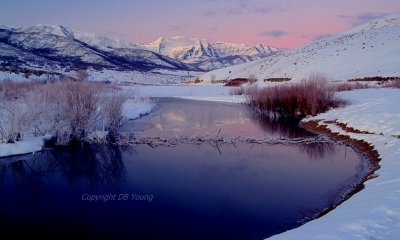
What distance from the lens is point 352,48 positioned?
263 ft

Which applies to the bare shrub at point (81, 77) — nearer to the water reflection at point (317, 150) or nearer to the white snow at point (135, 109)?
the white snow at point (135, 109)

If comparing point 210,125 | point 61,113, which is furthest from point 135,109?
point 61,113

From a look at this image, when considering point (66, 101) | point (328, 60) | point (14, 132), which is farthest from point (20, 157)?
point (328, 60)

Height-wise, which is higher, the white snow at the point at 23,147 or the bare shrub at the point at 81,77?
the bare shrub at the point at 81,77

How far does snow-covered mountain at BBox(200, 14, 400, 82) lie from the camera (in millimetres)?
62906

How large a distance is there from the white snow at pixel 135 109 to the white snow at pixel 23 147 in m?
10.5

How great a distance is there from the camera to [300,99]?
32.0 m

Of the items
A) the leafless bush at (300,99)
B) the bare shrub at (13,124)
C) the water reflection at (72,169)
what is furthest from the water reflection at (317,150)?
the bare shrub at (13,124)

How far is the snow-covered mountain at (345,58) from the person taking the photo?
2477 inches

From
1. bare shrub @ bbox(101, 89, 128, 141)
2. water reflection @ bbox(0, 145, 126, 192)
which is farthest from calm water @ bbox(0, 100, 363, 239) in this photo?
bare shrub @ bbox(101, 89, 128, 141)

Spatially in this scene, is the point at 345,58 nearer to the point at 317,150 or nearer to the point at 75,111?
the point at 317,150

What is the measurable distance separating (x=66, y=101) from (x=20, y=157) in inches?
175

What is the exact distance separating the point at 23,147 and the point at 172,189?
352 inches

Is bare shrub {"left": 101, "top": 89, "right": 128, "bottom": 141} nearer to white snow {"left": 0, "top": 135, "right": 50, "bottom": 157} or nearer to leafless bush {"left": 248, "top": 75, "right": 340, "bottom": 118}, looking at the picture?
white snow {"left": 0, "top": 135, "right": 50, "bottom": 157}
